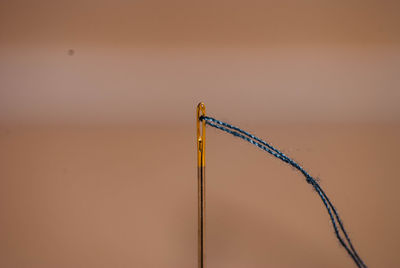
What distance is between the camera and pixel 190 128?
62 centimetres

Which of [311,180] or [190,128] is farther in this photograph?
[190,128]

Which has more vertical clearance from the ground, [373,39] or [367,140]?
[373,39]

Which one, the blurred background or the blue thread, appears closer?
the blue thread

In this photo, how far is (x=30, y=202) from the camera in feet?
2.06

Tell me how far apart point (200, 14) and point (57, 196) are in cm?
47

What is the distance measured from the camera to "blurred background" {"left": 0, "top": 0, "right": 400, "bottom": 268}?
23.8 inches

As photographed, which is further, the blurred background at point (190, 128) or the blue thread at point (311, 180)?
the blurred background at point (190, 128)

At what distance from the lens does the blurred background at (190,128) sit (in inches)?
23.8

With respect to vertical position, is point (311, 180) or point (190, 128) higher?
point (190, 128)

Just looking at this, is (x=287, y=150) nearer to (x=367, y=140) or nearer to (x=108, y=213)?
(x=367, y=140)

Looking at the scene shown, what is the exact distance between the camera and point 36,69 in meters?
0.64

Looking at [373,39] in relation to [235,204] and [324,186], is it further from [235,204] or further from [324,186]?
[235,204]

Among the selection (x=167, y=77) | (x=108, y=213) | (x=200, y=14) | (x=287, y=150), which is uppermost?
(x=200, y=14)

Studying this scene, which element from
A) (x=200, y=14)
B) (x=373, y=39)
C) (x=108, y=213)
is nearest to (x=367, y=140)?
(x=373, y=39)
